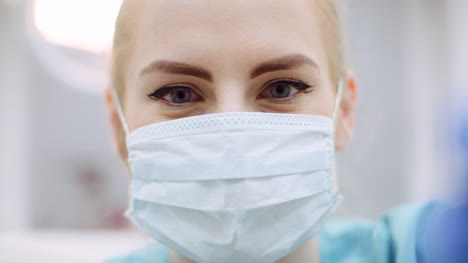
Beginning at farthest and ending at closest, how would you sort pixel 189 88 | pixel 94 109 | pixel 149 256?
pixel 94 109, pixel 149 256, pixel 189 88

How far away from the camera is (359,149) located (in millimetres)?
1368

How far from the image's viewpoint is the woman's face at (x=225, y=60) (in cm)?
71

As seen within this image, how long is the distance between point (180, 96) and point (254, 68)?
0.16 metres

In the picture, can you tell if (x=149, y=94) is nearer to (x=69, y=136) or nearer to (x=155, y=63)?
(x=155, y=63)

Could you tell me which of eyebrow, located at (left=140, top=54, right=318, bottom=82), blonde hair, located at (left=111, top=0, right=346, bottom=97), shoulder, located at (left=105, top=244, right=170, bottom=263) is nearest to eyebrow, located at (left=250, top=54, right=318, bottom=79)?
eyebrow, located at (left=140, top=54, right=318, bottom=82)

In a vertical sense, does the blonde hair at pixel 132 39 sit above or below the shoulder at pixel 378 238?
above

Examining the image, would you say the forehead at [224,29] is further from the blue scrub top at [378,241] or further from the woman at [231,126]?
the blue scrub top at [378,241]

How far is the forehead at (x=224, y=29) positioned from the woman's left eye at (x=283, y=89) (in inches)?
2.4

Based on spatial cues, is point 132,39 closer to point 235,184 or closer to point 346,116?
point 235,184

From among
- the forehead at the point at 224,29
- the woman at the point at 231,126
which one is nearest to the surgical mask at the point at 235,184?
the woman at the point at 231,126

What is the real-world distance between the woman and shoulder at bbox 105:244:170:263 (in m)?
0.30

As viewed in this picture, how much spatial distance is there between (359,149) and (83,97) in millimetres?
1289

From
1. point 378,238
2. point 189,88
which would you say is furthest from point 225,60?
point 378,238

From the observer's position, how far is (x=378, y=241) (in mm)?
930
